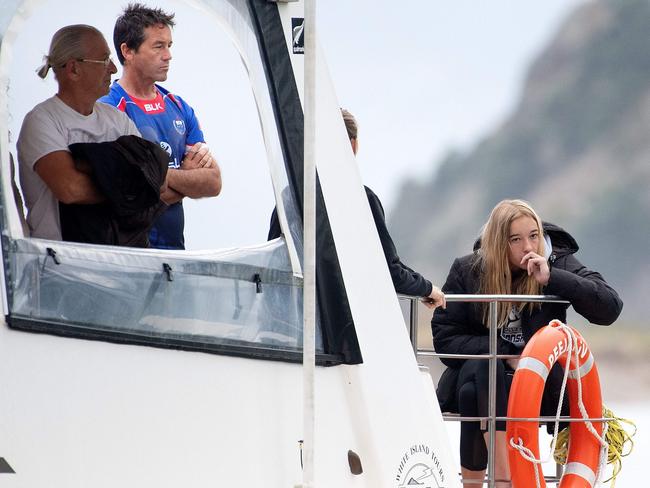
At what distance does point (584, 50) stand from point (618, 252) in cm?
702

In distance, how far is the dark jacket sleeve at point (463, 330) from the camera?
15.9 feet

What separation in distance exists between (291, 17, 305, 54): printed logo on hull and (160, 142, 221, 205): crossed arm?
12.8 inches

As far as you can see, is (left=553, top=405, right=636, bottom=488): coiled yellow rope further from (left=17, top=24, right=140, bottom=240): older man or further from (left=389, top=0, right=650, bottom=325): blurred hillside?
(left=389, top=0, right=650, bottom=325): blurred hillside

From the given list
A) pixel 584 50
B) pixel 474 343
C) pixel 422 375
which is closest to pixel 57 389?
pixel 422 375

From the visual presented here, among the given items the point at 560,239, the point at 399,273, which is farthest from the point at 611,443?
the point at 399,273

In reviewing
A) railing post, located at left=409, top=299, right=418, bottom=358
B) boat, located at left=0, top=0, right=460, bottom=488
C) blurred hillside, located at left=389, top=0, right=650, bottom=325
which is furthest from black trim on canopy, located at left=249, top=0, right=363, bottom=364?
blurred hillside, located at left=389, top=0, right=650, bottom=325

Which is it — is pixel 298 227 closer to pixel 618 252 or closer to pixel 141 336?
pixel 141 336

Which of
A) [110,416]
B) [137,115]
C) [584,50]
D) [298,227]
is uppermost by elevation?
[584,50]

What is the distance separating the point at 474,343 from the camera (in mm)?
4852

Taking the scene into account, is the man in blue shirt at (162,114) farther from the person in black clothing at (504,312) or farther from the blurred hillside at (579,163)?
the blurred hillside at (579,163)

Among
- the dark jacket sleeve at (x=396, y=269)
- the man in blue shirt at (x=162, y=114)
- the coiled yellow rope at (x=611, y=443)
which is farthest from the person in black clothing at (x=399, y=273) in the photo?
→ the coiled yellow rope at (x=611, y=443)

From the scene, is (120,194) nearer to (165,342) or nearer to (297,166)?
(165,342)

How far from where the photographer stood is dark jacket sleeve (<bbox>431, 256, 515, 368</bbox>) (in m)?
4.86

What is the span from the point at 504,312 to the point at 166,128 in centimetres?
222
